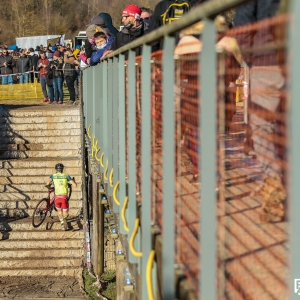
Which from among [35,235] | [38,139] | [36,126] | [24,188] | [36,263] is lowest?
[36,263]

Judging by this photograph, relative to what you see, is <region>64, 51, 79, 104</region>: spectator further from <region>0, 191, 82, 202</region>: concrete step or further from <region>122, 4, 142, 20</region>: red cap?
<region>122, 4, 142, 20</region>: red cap

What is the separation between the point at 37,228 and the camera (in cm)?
2052

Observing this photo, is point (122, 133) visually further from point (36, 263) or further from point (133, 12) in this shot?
point (36, 263)

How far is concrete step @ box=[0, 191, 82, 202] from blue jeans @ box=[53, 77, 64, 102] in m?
5.60

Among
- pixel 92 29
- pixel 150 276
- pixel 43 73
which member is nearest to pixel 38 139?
pixel 43 73

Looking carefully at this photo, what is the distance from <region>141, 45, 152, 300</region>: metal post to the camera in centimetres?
422

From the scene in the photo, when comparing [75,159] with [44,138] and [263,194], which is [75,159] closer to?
[44,138]

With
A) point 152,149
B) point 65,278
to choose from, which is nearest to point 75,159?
point 65,278

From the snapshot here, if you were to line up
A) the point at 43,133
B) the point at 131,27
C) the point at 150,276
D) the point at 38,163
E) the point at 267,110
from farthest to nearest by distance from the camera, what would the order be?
the point at 43,133, the point at 38,163, the point at 131,27, the point at 150,276, the point at 267,110

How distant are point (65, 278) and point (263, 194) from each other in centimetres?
1751

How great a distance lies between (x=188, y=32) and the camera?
329 cm

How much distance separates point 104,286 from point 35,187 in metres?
3.81

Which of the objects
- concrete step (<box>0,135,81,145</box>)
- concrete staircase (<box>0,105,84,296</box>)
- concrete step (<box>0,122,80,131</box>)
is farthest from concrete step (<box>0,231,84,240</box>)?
concrete step (<box>0,122,80,131</box>)

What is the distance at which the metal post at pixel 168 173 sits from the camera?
3447mm
